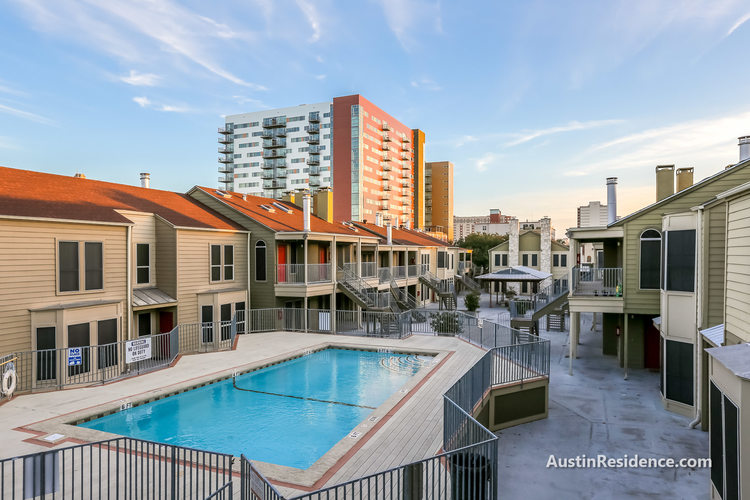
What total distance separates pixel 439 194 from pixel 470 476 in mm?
133231

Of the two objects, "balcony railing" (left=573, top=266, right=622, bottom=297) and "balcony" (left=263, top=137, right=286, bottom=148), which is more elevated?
"balcony" (left=263, top=137, right=286, bottom=148)

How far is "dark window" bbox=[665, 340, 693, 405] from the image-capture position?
12562mm

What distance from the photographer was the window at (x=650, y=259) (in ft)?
52.6

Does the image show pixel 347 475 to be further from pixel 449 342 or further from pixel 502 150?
pixel 502 150

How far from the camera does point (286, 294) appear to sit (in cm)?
2309

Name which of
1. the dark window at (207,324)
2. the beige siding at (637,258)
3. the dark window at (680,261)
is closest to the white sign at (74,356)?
the dark window at (207,324)

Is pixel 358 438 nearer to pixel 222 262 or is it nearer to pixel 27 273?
pixel 27 273

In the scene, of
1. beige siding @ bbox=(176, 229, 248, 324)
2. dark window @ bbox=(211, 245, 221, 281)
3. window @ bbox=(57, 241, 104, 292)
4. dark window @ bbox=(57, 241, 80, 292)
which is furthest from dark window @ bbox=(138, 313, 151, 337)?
dark window @ bbox=(57, 241, 80, 292)

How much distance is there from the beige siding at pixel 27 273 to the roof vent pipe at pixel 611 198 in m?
20.3

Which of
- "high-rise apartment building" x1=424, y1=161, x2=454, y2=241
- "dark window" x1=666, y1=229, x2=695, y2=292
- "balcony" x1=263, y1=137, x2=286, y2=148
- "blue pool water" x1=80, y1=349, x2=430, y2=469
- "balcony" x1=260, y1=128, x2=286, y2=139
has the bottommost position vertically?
"blue pool water" x1=80, y1=349, x2=430, y2=469

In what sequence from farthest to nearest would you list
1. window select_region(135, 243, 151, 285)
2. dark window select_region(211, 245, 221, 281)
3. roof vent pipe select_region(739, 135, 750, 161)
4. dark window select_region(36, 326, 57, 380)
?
dark window select_region(211, 245, 221, 281)
window select_region(135, 243, 151, 285)
roof vent pipe select_region(739, 135, 750, 161)
dark window select_region(36, 326, 57, 380)

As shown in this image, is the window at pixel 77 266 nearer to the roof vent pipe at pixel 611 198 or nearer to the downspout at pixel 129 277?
the downspout at pixel 129 277

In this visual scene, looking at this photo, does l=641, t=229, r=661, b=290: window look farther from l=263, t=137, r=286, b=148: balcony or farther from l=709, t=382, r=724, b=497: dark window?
l=263, t=137, r=286, b=148: balcony

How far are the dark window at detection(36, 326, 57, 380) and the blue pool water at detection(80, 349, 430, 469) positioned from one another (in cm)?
409
